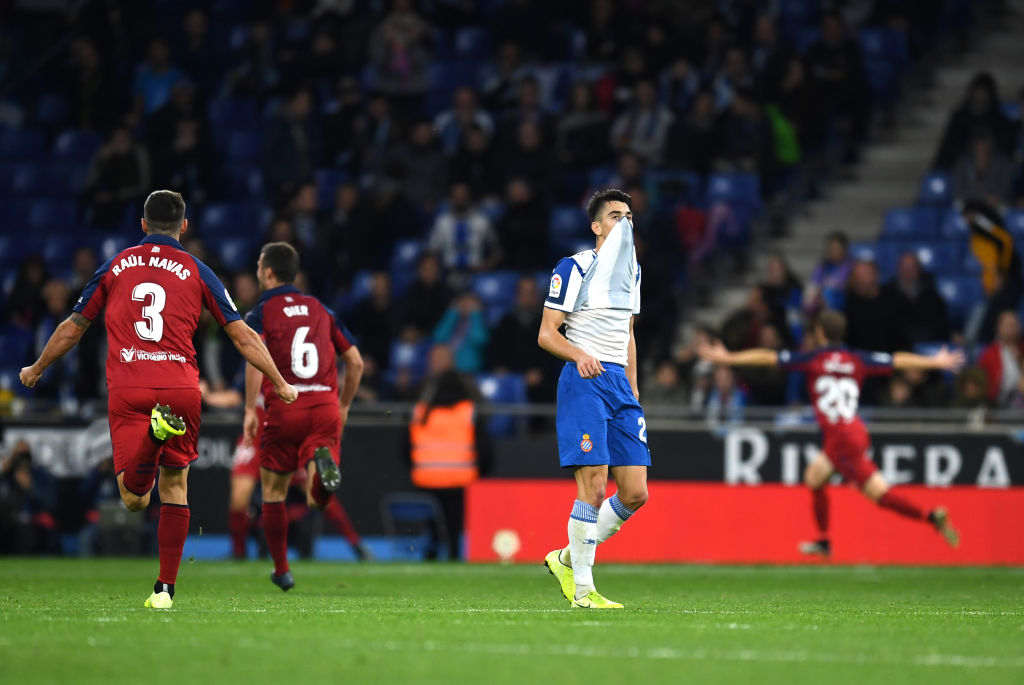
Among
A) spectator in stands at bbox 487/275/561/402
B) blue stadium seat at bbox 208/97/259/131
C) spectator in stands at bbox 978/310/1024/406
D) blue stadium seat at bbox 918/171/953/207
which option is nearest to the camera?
spectator in stands at bbox 978/310/1024/406

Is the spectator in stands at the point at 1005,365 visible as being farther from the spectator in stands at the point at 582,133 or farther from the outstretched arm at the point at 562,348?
the outstretched arm at the point at 562,348

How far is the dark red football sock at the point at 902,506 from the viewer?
15.8 m

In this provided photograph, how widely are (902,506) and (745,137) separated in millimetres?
6597

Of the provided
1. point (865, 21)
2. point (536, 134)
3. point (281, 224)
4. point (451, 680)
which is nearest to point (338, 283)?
point (281, 224)

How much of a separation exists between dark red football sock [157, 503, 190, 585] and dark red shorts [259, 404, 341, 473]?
2171 mm

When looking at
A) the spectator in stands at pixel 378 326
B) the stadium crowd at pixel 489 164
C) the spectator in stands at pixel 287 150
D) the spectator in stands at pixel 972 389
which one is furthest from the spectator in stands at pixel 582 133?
the spectator in stands at pixel 972 389

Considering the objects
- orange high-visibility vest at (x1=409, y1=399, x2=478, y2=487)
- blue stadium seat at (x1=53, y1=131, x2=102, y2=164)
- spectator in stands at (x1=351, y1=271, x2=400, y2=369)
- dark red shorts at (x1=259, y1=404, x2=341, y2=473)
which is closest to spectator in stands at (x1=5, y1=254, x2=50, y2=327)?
blue stadium seat at (x1=53, y1=131, x2=102, y2=164)

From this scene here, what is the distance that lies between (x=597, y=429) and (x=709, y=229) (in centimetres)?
1118

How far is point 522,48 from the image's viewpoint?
23516 millimetres

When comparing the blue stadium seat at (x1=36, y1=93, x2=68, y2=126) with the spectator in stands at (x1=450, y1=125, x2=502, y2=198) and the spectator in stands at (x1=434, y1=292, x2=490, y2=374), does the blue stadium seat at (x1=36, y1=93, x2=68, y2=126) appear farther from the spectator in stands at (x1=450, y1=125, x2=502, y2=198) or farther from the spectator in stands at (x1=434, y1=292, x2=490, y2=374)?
the spectator in stands at (x1=434, y1=292, x2=490, y2=374)

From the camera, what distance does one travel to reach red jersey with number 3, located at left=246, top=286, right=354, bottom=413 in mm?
11930

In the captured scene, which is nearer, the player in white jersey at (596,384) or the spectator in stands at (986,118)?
the player in white jersey at (596,384)

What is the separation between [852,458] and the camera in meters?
16.1

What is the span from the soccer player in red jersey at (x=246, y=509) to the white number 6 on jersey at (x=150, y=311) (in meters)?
6.58
